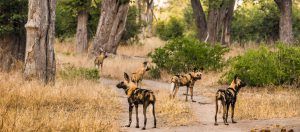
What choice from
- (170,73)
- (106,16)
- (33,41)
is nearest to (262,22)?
(106,16)

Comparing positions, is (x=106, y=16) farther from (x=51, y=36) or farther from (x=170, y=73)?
(x=51, y=36)

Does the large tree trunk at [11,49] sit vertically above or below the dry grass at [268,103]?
above

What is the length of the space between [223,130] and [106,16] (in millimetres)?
15880

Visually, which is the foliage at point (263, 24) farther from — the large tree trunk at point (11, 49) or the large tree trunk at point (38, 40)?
the large tree trunk at point (38, 40)

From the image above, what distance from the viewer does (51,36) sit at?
1429 cm

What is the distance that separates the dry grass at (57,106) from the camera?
841 centimetres

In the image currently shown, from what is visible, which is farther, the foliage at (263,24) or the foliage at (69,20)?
the foliage at (263,24)

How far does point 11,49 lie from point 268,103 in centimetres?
925

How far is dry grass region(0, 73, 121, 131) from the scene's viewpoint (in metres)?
8.41

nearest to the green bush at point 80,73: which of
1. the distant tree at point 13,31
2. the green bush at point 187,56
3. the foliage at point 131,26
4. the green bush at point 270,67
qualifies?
the distant tree at point 13,31

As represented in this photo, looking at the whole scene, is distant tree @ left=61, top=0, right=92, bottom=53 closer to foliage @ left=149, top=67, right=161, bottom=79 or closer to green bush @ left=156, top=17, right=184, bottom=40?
foliage @ left=149, top=67, right=161, bottom=79

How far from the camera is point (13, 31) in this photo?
57.4ft

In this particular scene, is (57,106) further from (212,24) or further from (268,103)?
(212,24)

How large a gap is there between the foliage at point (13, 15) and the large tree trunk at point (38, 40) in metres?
3.62
